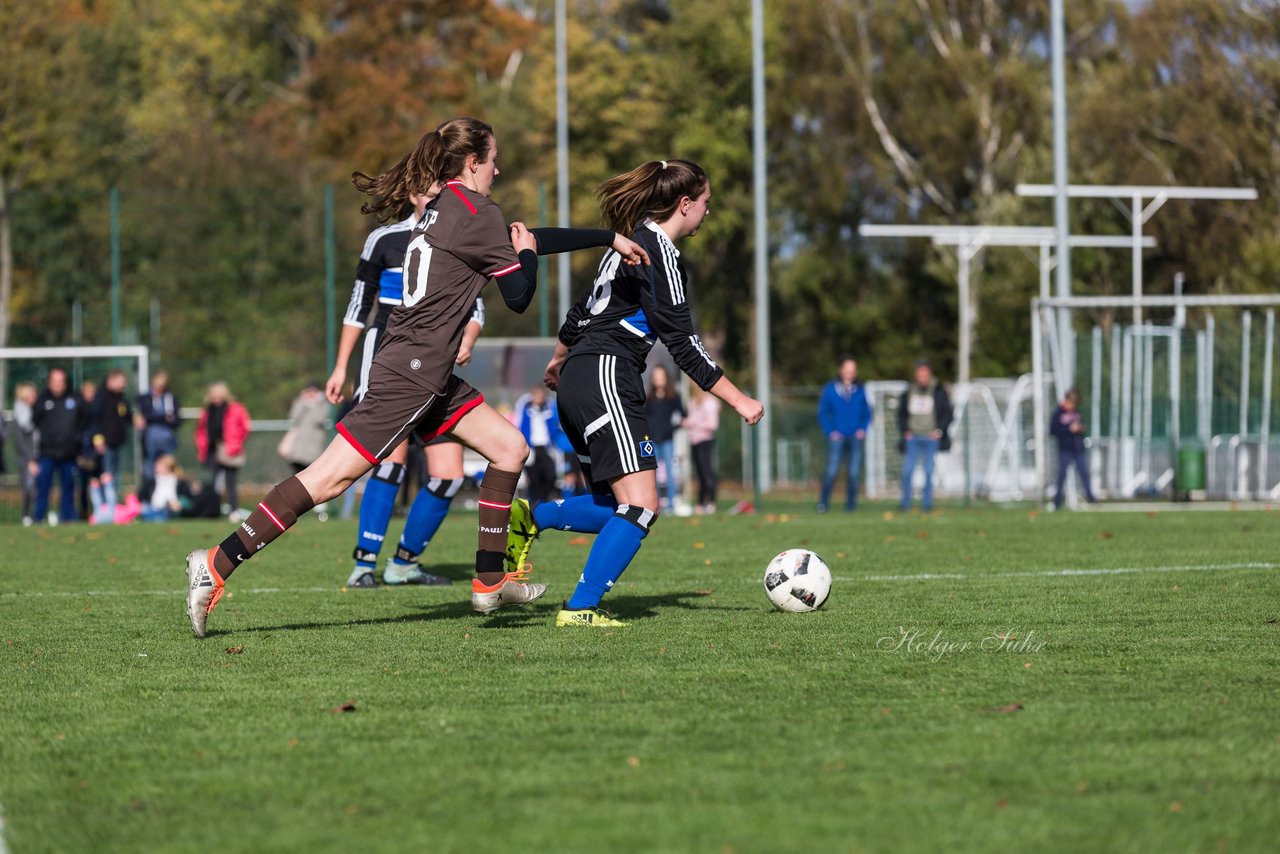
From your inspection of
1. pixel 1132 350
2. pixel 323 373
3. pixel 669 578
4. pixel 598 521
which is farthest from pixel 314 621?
pixel 323 373

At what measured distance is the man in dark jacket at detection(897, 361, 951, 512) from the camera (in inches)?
808

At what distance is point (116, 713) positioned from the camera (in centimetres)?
519

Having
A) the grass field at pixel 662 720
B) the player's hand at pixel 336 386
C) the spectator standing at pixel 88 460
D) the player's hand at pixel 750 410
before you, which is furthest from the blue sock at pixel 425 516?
the spectator standing at pixel 88 460

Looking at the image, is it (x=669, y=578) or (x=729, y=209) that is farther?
(x=729, y=209)

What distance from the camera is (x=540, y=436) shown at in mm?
20125

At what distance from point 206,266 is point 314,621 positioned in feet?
73.8

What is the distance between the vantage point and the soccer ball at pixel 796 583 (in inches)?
295

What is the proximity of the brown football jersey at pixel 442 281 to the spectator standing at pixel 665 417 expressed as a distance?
12641 mm

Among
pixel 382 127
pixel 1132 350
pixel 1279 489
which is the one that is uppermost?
pixel 382 127

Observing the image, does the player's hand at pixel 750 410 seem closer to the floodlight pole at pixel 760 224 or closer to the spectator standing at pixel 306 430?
the spectator standing at pixel 306 430

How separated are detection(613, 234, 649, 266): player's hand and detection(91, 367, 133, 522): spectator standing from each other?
1470 cm

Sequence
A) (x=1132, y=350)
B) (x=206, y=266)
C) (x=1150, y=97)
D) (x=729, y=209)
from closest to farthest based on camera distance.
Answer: (x=1132, y=350) → (x=206, y=266) → (x=1150, y=97) → (x=729, y=209)

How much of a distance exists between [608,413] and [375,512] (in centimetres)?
281

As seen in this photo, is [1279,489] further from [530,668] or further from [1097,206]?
[1097,206]
